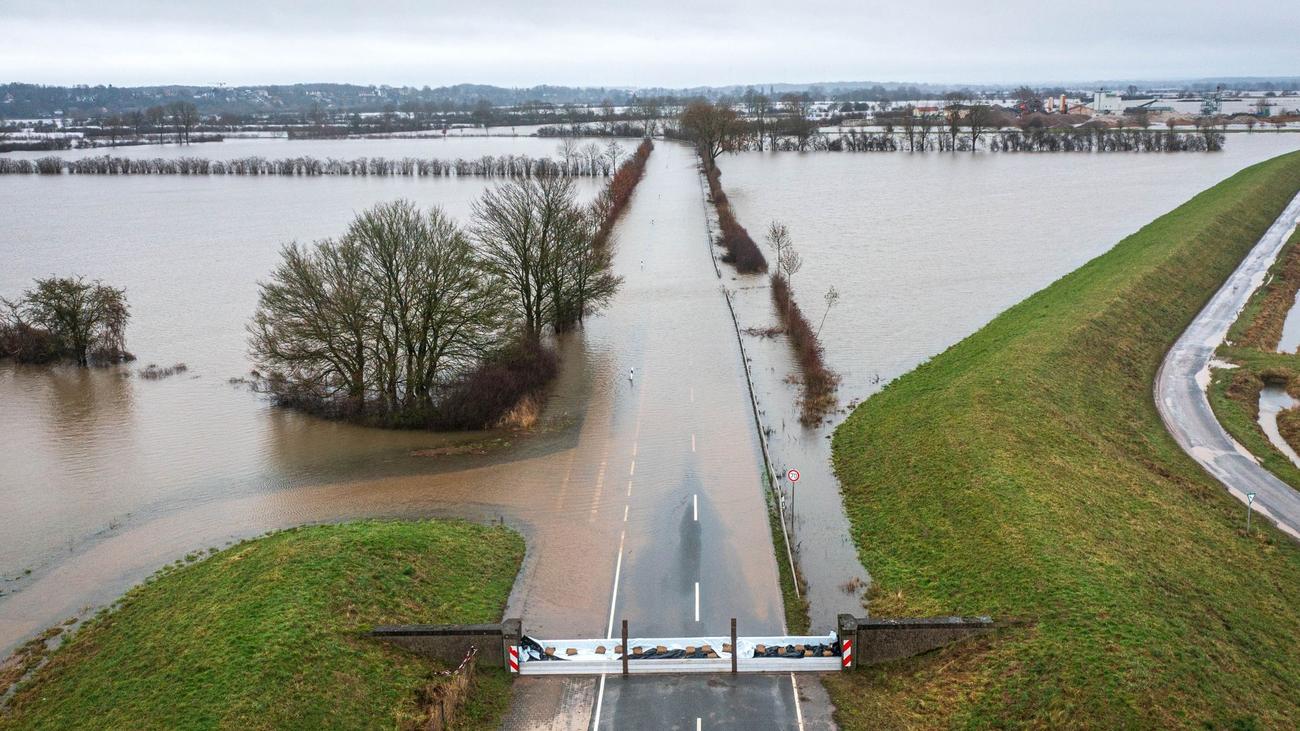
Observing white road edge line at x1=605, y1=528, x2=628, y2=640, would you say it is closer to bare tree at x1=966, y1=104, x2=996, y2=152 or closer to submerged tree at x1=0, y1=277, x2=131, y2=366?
submerged tree at x1=0, y1=277, x2=131, y2=366

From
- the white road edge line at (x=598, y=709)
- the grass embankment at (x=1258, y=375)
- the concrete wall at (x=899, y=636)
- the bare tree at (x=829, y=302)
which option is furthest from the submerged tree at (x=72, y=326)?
the grass embankment at (x=1258, y=375)

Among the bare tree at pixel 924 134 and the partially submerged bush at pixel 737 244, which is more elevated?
the bare tree at pixel 924 134

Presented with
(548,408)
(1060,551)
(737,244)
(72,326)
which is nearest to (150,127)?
(737,244)

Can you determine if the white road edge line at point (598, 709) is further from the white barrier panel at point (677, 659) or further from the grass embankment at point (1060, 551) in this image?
the grass embankment at point (1060, 551)

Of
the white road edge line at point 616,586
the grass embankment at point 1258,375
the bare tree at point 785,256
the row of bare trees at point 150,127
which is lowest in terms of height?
the white road edge line at point 616,586

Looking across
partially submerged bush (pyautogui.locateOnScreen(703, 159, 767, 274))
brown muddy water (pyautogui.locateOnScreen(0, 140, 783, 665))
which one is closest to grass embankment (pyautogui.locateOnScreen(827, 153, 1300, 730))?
brown muddy water (pyautogui.locateOnScreen(0, 140, 783, 665))
